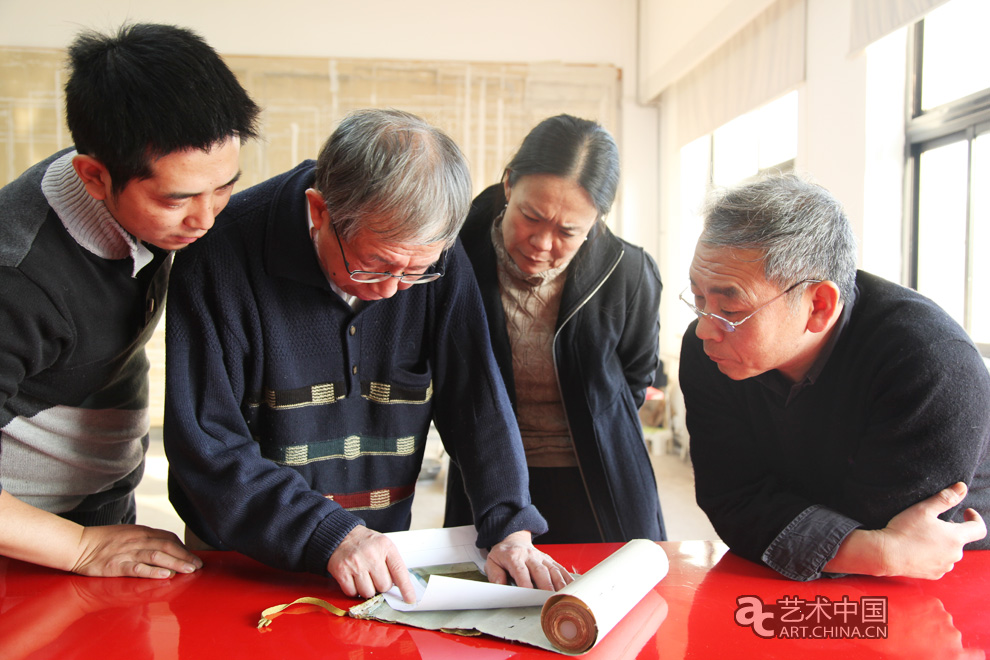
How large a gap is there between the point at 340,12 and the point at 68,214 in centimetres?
521

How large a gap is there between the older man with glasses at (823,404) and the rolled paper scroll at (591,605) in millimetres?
315

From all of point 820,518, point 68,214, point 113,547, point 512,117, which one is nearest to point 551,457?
point 820,518

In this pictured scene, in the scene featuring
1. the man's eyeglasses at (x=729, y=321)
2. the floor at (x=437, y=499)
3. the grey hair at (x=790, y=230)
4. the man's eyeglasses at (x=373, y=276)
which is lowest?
the floor at (x=437, y=499)

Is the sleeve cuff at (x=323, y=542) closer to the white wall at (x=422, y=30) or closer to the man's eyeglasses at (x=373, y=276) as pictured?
the man's eyeglasses at (x=373, y=276)

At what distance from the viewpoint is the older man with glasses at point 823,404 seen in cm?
115

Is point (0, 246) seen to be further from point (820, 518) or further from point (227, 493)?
point (820, 518)

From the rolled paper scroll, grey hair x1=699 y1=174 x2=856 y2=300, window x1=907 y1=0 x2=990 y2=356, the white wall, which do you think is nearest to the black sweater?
grey hair x1=699 y1=174 x2=856 y2=300

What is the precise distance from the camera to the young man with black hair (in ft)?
3.36

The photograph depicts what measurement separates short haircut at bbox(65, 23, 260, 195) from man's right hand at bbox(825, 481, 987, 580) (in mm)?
1200
